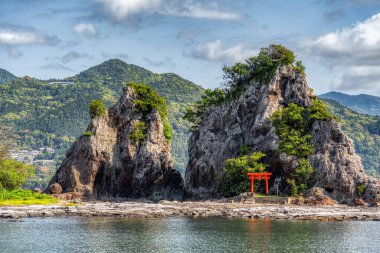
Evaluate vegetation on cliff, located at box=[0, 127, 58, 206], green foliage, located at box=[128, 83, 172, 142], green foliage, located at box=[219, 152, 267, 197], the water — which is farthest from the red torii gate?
vegetation on cliff, located at box=[0, 127, 58, 206]

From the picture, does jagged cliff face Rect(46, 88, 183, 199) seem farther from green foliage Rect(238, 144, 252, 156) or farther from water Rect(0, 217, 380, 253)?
water Rect(0, 217, 380, 253)

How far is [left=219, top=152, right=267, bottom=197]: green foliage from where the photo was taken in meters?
108

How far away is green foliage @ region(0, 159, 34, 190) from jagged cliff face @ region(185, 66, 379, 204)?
34445mm

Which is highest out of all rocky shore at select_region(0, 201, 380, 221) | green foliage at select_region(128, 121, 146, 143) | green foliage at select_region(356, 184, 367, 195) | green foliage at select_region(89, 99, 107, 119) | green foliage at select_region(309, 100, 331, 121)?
green foliage at select_region(89, 99, 107, 119)

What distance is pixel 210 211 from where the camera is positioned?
93438mm

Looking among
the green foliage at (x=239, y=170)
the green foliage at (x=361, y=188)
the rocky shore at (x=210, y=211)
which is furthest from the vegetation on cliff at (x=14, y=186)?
the green foliage at (x=361, y=188)

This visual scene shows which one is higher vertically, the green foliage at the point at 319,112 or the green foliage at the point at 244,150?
the green foliage at the point at 319,112

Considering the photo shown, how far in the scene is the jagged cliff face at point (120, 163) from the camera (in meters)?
125

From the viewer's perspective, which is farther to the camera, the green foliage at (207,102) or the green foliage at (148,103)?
the green foliage at (148,103)

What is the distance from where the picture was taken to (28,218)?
292ft

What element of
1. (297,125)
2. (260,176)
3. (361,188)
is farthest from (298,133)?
(361,188)

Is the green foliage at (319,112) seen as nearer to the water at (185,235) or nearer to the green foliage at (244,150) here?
the green foliage at (244,150)

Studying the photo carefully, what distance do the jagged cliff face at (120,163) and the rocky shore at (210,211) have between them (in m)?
24.1

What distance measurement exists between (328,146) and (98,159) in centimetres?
4854
